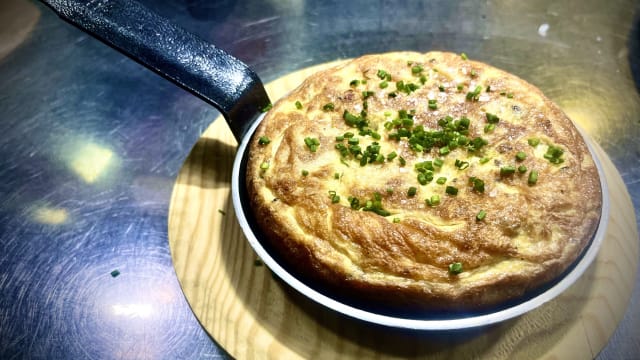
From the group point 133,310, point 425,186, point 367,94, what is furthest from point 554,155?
point 133,310

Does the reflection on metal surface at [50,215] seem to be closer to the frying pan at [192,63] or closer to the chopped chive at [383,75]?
the frying pan at [192,63]

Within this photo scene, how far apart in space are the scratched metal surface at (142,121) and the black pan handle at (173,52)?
0.64m

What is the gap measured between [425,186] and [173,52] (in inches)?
47.3

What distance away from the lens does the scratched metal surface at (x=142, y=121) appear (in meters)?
2.16

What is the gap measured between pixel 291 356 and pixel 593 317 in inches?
43.8

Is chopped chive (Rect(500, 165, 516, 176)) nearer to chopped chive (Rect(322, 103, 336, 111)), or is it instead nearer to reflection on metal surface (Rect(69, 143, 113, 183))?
chopped chive (Rect(322, 103, 336, 111))

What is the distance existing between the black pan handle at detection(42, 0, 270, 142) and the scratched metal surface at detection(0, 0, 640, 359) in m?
0.64

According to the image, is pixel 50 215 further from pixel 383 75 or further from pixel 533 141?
pixel 533 141

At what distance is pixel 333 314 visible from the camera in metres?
1.95

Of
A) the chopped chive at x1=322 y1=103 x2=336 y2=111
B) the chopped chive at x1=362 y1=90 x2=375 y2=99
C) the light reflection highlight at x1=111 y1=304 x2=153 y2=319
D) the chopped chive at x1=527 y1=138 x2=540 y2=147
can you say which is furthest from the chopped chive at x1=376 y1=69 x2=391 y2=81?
the light reflection highlight at x1=111 y1=304 x2=153 y2=319

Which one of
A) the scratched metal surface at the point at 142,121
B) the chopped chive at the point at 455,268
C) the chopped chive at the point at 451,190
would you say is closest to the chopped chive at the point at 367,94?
the chopped chive at the point at 451,190

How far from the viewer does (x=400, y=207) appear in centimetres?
183

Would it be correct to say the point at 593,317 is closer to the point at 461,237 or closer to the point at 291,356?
the point at 461,237

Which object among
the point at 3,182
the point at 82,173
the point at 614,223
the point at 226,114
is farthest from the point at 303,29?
the point at 614,223
